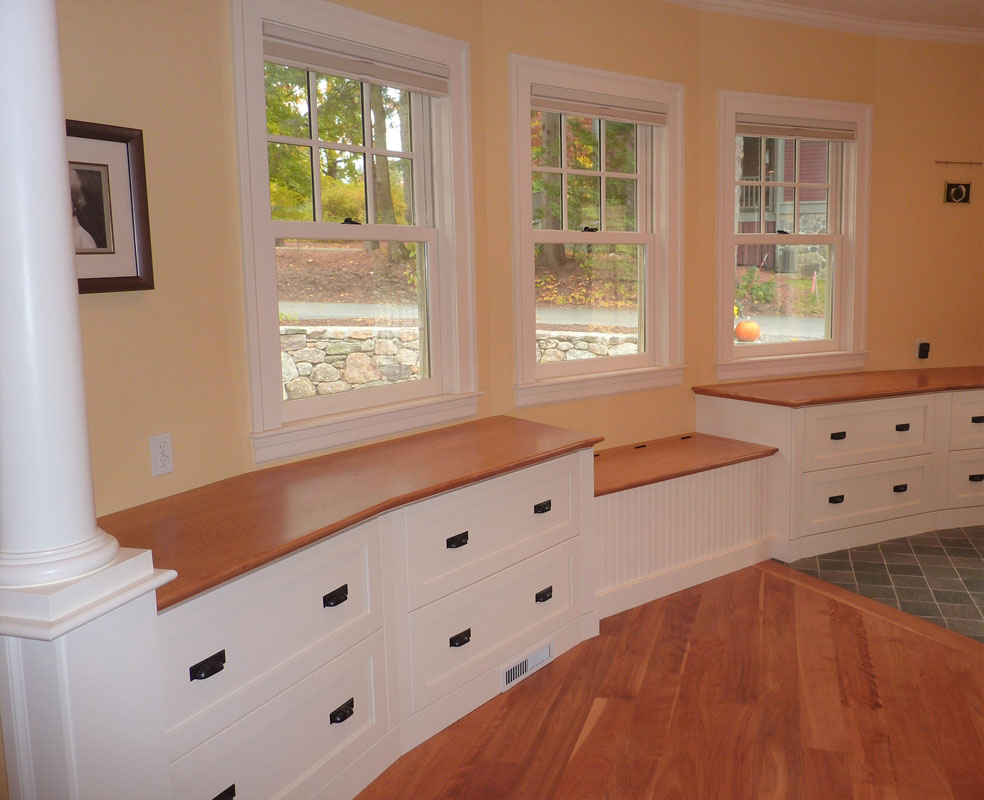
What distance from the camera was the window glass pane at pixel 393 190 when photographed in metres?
2.97

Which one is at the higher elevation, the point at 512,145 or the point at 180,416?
the point at 512,145

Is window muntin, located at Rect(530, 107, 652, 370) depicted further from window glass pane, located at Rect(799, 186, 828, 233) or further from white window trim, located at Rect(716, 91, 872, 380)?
window glass pane, located at Rect(799, 186, 828, 233)

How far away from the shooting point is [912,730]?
2436 millimetres

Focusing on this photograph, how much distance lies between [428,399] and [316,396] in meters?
0.50

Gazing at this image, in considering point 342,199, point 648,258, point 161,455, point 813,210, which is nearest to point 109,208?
point 161,455

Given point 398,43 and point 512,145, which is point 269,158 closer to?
point 398,43

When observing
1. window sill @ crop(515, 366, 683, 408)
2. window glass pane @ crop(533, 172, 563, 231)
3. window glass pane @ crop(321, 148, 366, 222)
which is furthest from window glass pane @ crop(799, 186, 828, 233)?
window glass pane @ crop(321, 148, 366, 222)

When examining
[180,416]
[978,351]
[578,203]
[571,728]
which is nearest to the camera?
[180,416]

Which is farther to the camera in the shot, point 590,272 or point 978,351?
point 978,351

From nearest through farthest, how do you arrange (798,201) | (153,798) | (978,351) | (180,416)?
1. (153,798)
2. (180,416)
3. (798,201)
4. (978,351)

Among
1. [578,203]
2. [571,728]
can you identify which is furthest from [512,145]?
[571,728]

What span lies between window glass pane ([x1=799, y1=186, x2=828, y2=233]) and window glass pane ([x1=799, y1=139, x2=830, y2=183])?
0.06 metres

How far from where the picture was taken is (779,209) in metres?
4.34

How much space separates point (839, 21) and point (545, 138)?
76.9 inches
